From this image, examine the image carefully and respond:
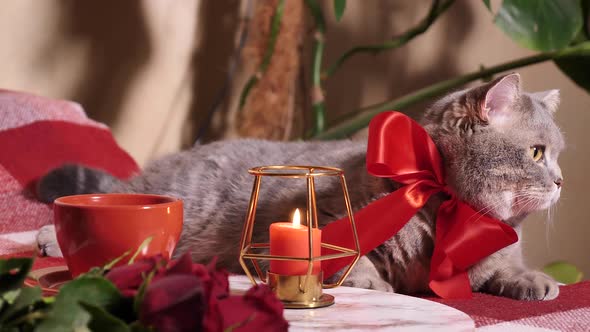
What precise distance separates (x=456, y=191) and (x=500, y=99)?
149 mm

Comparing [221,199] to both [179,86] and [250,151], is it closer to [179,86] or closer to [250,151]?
→ [250,151]

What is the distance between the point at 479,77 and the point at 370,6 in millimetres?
568

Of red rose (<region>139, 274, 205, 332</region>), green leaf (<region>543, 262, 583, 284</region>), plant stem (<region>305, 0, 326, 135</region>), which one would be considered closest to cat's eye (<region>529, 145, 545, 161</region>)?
red rose (<region>139, 274, 205, 332</region>)

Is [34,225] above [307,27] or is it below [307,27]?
below

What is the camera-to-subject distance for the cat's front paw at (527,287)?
93 cm

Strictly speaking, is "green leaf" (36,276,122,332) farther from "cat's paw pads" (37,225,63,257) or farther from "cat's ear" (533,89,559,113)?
"cat's ear" (533,89,559,113)

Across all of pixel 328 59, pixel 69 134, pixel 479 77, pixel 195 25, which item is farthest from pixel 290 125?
pixel 69 134

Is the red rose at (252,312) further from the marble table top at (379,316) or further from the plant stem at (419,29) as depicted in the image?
the plant stem at (419,29)

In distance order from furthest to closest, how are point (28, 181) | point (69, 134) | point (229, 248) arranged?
point (69, 134), point (28, 181), point (229, 248)

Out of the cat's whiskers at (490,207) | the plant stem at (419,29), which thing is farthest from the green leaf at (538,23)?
the cat's whiskers at (490,207)

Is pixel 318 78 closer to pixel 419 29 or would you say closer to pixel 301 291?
pixel 419 29

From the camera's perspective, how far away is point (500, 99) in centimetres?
96

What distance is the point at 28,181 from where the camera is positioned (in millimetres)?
1318

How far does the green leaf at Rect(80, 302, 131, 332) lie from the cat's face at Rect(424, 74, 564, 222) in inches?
25.4
